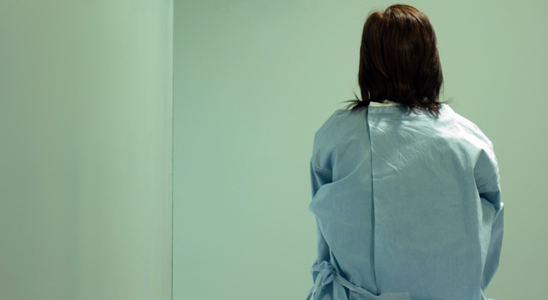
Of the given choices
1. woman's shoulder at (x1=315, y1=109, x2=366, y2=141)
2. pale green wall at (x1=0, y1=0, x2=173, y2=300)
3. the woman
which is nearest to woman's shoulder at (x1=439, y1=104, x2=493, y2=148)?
the woman

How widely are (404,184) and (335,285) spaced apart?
0.25m

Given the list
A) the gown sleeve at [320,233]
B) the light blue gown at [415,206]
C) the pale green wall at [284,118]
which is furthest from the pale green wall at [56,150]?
the pale green wall at [284,118]

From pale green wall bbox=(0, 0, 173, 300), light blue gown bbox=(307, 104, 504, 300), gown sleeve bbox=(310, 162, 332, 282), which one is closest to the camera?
pale green wall bbox=(0, 0, 173, 300)

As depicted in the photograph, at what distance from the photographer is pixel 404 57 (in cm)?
85

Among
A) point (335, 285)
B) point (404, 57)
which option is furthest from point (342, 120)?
point (335, 285)

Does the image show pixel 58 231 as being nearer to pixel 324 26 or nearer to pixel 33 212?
pixel 33 212

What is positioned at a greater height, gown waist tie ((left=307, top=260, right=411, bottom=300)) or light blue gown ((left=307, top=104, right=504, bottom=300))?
light blue gown ((left=307, top=104, right=504, bottom=300))

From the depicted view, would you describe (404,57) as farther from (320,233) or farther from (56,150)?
(56,150)

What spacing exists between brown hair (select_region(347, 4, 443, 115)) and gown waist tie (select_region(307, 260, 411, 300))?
347 millimetres

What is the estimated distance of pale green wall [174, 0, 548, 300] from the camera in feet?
5.82

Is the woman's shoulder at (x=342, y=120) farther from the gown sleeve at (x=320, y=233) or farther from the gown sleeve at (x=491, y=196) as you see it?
the gown sleeve at (x=491, y=196)

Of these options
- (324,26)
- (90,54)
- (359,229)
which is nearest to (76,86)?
(90,54)

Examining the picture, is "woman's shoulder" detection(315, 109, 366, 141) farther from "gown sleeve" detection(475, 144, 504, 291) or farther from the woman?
"gown sleeve" detection(475, 144, 504, 291)

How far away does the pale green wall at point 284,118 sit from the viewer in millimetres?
1774
